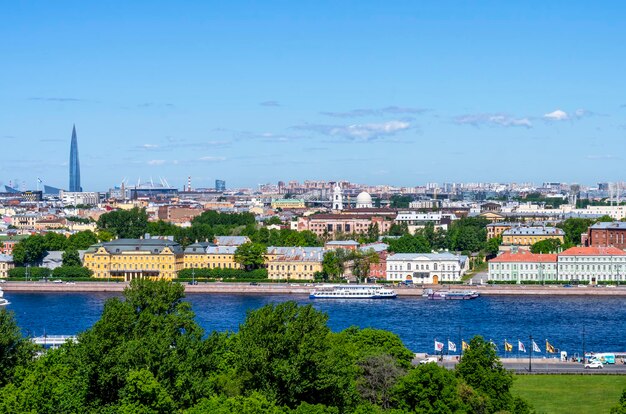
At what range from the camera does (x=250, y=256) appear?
54719 millimetres

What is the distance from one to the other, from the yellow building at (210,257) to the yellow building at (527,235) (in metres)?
17.6

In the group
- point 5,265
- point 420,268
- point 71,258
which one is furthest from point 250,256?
point 5,265

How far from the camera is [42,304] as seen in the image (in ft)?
145

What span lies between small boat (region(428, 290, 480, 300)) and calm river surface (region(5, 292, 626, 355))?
51 cm

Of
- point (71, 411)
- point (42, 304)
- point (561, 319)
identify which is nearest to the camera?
point (71, 411)

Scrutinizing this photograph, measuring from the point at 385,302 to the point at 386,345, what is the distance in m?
20.9

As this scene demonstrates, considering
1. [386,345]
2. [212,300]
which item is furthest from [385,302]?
[386,345]

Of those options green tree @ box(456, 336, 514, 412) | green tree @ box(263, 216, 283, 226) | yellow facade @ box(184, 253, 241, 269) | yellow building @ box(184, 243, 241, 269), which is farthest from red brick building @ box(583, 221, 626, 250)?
green tree @ box(456, 336, 514, 412)

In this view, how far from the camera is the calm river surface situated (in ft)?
111

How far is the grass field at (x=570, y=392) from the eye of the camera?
2242 cm

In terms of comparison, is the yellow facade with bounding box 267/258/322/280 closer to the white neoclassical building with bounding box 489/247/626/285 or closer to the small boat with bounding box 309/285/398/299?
the small boat with bounding box 309/285/398/299

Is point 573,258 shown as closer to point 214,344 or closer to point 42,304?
point 42,304

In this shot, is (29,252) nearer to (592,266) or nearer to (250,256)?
(250,256)

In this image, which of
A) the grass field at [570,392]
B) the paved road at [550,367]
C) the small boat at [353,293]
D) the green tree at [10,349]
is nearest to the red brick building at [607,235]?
the small boat at [353,293]
